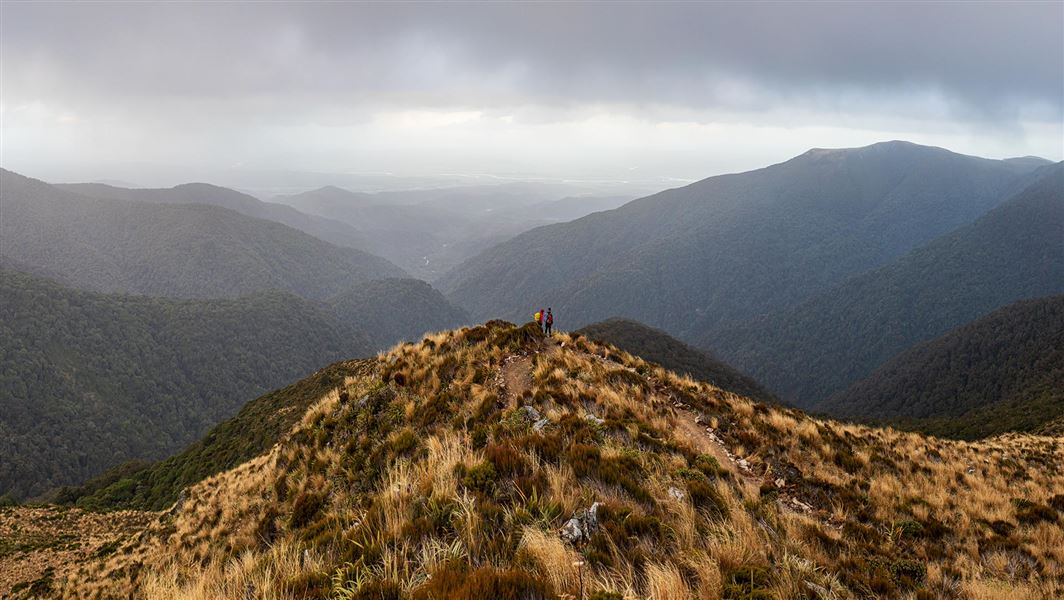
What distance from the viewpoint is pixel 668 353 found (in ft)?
447

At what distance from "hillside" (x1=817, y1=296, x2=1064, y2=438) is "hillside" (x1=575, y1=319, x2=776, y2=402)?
38993mm

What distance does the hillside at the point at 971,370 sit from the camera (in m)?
130

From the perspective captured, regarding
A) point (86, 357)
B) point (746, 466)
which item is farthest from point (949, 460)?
point (86, 357)

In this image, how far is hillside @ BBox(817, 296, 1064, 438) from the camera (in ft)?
426

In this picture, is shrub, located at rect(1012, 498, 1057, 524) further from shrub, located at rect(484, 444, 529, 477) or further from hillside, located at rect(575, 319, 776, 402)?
hillside, located at rect(575, 319, 776, 402)

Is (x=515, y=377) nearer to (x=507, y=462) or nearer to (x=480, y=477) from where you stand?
(x=507, y=462)

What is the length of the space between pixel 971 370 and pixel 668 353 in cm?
10713

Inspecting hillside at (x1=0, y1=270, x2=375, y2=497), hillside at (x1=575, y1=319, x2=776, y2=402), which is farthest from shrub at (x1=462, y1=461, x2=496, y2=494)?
hillside at (x1=0, y1=270, x2=375, y2=497)

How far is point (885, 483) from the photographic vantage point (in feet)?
39.9

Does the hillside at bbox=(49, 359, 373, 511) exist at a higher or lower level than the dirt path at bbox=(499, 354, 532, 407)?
lower

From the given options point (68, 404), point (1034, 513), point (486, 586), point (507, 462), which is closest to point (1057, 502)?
point (1034, 513)

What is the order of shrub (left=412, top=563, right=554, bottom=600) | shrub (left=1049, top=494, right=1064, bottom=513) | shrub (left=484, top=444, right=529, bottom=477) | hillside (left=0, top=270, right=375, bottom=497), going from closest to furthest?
shrub (left=412, top=563, right=554, bottom=600) < shrub (left=484, top=444, right=529, bottom=477) < shrub (left=1049, top=494, right=1064, bottom=513) < hillside (left=0, top=270, right=375, bottom=497)

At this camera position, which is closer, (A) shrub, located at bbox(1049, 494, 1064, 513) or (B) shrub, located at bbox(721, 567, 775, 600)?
(B) shrub, located at bbox(721, 567, 775, 600)

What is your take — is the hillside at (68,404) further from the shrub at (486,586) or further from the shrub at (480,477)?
the shrub at (486,586)
